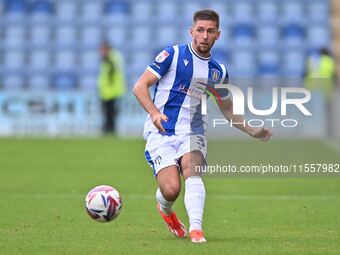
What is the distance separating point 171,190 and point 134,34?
1955 centimetres

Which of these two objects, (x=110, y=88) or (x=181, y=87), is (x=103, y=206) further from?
A: (x=110, y=88)

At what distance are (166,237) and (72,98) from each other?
15.2m

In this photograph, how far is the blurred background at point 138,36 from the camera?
26281 millimetres

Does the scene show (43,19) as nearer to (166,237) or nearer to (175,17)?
(175,17)

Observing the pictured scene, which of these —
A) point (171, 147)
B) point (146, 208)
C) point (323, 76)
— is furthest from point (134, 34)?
point (171, 147)

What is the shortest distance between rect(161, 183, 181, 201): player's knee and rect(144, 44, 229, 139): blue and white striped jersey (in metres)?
0.46

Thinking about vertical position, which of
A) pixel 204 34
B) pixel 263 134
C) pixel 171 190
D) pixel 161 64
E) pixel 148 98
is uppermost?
pixel 204 34

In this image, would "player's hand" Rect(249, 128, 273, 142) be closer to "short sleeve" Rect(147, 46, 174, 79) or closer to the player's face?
the player's face

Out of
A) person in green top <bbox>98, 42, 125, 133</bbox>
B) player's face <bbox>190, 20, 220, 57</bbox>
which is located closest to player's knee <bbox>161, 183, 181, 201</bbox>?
player's face <bbox>190, 20, 220, 57</bbox>

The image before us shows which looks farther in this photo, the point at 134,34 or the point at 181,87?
the point at 134,34

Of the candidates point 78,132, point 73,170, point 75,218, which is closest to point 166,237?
point 75,218

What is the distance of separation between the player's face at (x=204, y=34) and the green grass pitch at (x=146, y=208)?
1.53 metres

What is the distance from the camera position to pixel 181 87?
8.09 meters

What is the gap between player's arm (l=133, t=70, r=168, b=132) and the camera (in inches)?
295
